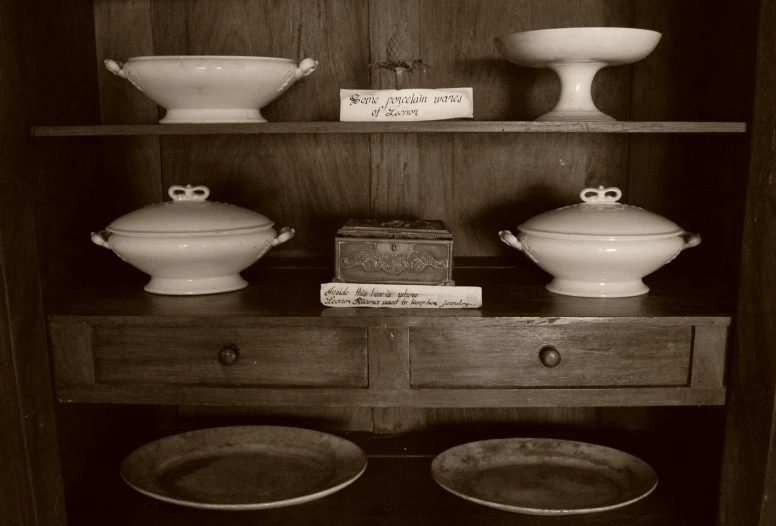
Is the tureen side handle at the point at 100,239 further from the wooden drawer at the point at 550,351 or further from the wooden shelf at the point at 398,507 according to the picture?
the wooden drawer at the point at 550,351

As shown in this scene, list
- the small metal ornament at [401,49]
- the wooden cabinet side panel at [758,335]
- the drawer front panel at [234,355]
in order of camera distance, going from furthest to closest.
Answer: the small metal ornament at [401,49], the drawer front panel at [234,355], the wooden cabinet side panel at [758,335]

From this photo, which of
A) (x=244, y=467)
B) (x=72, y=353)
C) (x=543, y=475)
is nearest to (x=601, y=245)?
(x=543, y=475)

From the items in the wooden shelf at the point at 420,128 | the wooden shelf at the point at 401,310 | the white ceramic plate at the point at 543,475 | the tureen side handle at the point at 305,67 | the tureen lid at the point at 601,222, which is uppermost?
the tureen side handle at the point at 305,67

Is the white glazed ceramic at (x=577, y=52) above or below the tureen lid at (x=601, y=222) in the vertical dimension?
above

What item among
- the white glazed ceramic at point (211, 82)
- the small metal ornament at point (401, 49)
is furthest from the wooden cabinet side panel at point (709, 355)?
the white glazed ceramic at point (211, 82)

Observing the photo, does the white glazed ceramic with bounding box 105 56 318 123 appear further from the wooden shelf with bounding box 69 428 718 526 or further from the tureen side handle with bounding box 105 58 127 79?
the wooden shelf with bounding box 69 428 718 526

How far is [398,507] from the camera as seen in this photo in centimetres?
120

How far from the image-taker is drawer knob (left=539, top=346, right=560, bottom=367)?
1072mm

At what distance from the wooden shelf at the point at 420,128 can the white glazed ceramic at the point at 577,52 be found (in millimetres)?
76

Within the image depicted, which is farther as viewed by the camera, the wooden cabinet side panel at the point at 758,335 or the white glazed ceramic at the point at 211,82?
the white glazed ceramic at the point at 211,82

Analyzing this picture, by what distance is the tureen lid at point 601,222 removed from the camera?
3.68 feet

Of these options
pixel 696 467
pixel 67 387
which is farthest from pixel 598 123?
pixel 67 387

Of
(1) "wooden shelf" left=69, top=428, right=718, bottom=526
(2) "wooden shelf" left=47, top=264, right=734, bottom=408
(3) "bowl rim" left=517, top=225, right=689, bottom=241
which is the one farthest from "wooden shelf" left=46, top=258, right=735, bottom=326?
(1) "wooden shelf" left=69, top=428, right=718, bottom=526

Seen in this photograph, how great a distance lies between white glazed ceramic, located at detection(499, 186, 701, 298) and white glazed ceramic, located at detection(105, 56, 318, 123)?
0.48 m
